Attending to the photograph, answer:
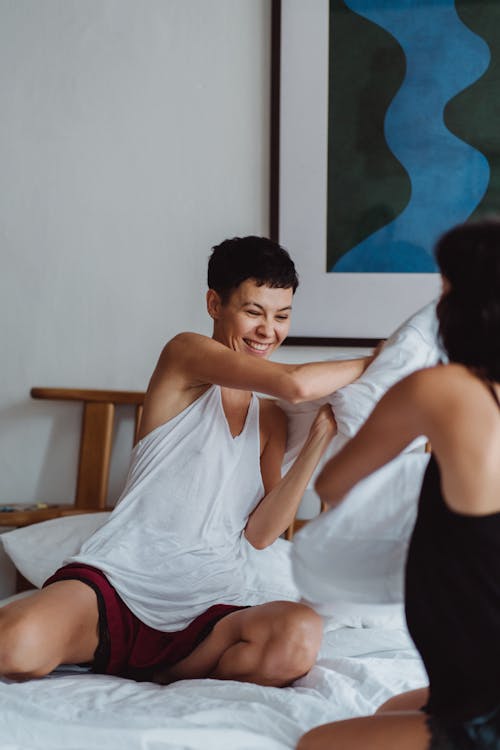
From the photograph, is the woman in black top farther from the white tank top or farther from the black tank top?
the white tank top

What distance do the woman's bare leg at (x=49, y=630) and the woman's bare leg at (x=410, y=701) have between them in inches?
21.6

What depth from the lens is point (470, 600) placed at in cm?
97

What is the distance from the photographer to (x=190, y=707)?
124cm

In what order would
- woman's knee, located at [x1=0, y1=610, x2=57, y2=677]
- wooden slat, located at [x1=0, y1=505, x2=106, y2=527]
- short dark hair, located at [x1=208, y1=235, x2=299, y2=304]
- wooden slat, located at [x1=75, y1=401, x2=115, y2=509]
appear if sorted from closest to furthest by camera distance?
woman's knee, located at [x1=0, y1=610, x2=57, y2=677]
short dark hair, located at [x1=208, y1=235, x2=299, y2=304]
wooden slat, located at [x1=0, y1=505, x2=106, y2=527]
wooden slat, located at [x1=75, y1=401, x2=115, y2=509]

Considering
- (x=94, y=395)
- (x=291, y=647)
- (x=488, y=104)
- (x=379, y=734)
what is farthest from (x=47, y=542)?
(x=488, y=104)

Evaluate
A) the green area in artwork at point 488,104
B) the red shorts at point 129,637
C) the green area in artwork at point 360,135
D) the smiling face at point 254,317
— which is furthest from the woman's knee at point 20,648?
the green area in artwork at point 488,104

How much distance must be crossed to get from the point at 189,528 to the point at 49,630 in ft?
1.09

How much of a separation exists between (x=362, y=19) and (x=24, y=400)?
4.32 feet

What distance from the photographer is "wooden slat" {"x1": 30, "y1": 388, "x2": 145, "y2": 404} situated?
86.7 inches

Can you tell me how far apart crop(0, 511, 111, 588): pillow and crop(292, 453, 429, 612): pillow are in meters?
0.86

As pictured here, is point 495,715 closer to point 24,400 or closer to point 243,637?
point 243,637

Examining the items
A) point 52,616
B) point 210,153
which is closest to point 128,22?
point 210,153

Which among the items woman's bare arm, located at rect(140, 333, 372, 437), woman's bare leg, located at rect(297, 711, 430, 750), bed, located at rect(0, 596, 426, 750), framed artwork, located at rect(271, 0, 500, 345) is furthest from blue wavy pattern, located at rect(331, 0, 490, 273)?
woman's bare leg, located at rect(297, 711, 430, 750)

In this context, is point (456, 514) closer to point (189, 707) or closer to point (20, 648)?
point (189, 707)
